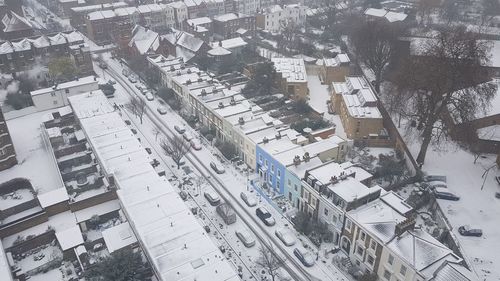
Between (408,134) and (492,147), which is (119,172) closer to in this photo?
(408,134)

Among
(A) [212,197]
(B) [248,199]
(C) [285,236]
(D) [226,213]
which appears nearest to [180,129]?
(A) [212,197]

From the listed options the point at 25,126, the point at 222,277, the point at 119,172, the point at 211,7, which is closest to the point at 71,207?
the point at 119,172

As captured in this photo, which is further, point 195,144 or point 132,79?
point 132,79

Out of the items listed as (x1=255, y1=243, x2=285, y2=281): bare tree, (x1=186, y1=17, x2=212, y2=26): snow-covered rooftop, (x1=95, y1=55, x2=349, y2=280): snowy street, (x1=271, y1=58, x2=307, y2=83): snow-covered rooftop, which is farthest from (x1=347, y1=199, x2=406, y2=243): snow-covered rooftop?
(x1=186, y1=17, x2=212, y2=26): snow-covered rooftop

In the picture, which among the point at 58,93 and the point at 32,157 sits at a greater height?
the point at 58,93

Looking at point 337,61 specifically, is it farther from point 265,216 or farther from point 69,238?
point 69,238

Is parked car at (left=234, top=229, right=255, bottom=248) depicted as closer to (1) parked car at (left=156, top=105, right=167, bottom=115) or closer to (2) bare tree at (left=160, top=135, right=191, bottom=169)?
(2) bare tree at (left=160, top=135, right=191, bottom=169)
